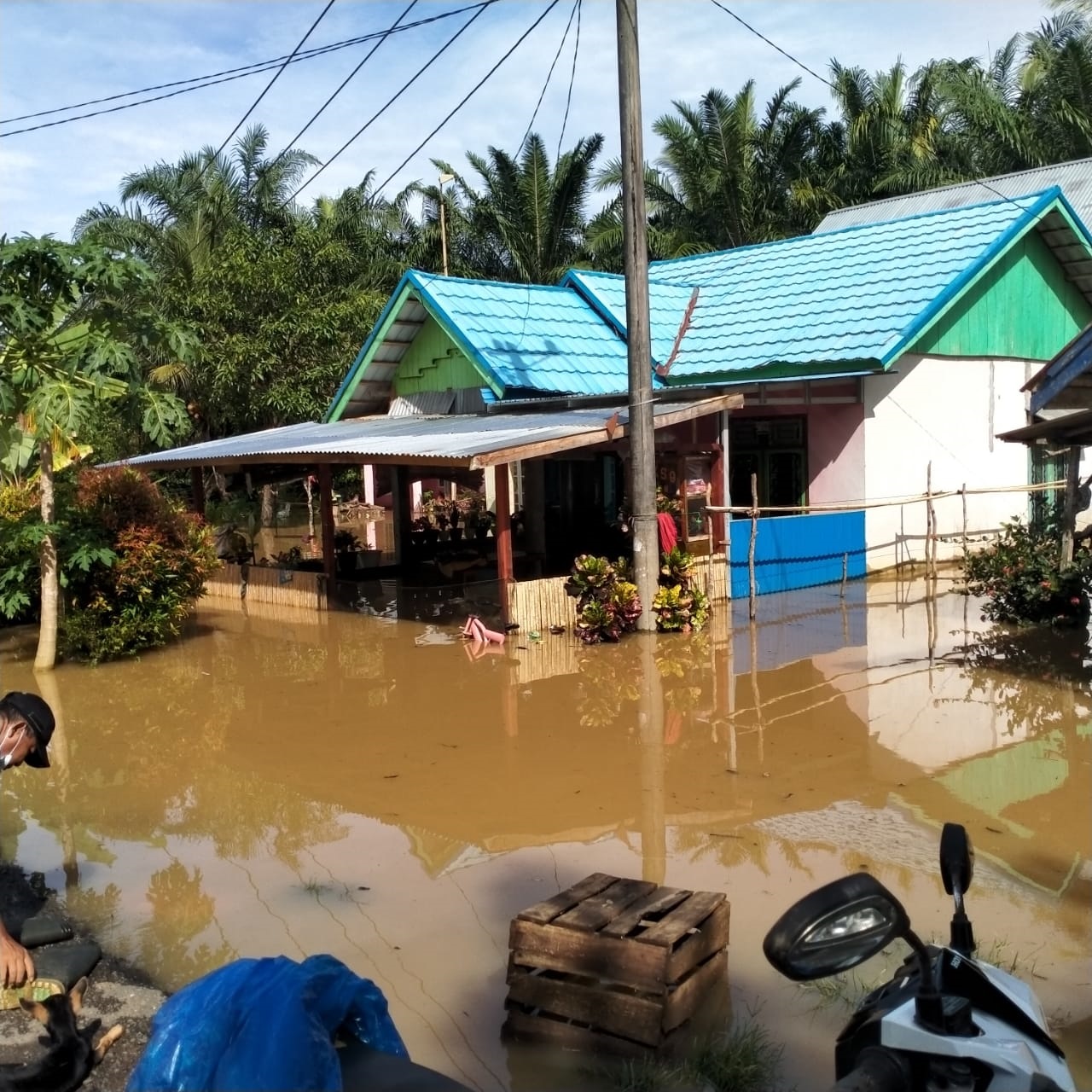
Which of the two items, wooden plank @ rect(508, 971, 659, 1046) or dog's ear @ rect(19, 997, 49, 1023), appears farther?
wooden plank @ rect(508, 971, 659, 1046)

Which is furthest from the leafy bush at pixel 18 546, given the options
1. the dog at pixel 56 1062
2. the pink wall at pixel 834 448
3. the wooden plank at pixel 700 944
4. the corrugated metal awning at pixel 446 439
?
the pink wall at pixel 834 448

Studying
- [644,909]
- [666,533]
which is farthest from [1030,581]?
[644,909]

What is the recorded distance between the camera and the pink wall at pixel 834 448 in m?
16.9

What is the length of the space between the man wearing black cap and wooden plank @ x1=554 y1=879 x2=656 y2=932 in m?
2.12

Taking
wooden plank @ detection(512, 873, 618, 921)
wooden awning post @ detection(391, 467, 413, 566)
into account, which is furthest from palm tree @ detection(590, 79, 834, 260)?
wooden plank @ detection(512, 873, 618, 921)

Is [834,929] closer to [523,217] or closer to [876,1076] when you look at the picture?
[876,1076]

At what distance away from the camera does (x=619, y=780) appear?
313 inches

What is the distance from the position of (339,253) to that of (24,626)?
1319 centimetres

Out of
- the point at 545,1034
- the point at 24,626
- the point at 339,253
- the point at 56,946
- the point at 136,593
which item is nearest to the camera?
the point at 545,1034

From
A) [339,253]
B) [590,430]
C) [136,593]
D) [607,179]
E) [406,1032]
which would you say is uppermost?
[607,179]

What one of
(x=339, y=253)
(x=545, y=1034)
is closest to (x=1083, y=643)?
(x=545, y=1034)

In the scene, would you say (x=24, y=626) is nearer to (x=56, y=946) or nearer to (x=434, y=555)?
(x=434, y=555)

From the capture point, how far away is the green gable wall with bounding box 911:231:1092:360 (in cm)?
1788

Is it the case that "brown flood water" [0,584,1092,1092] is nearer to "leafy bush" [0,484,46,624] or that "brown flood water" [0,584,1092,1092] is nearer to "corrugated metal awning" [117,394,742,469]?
"leafy bush" [0,484,46,624]
